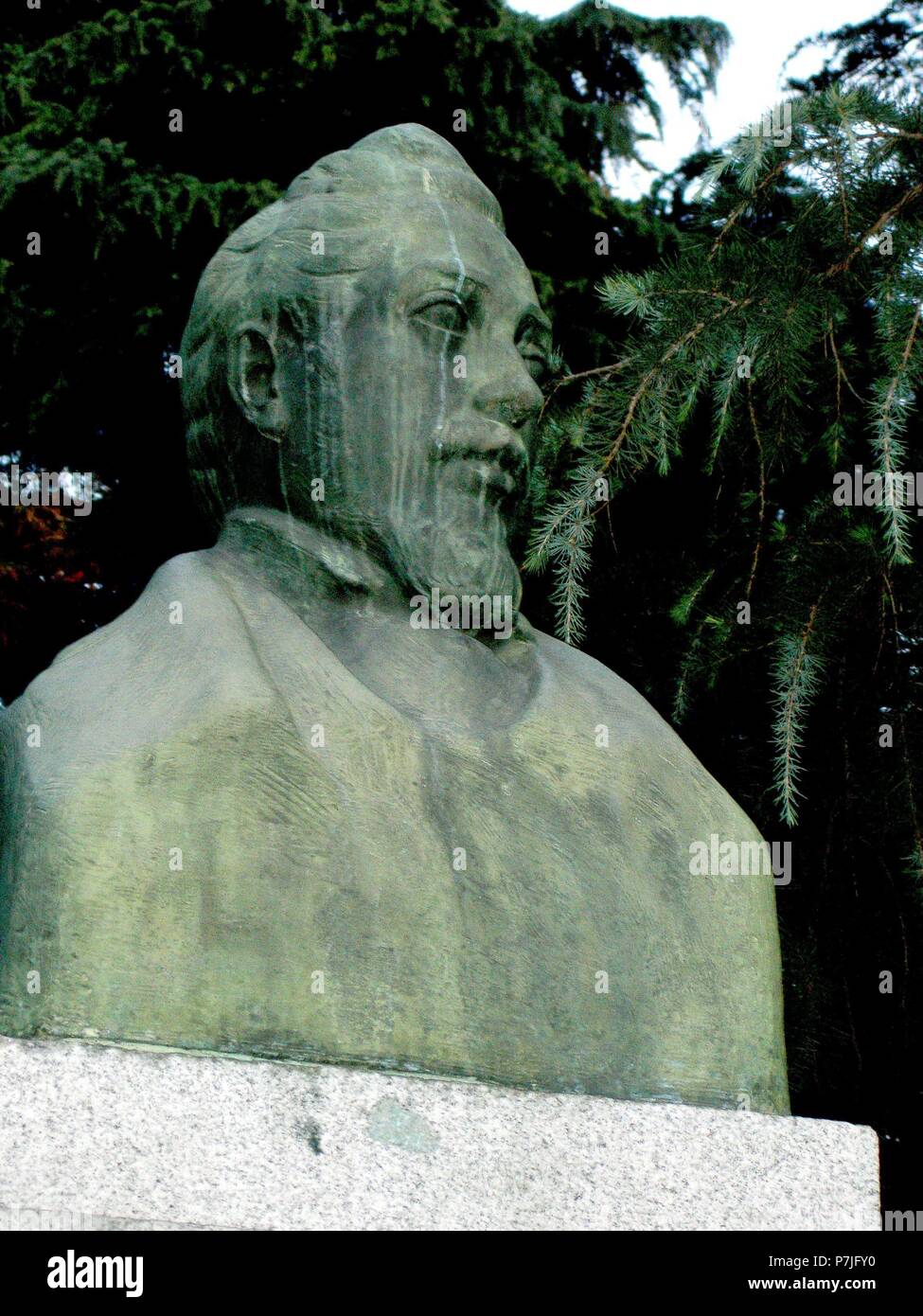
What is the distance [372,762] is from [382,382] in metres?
0.74

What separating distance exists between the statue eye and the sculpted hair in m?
0.13

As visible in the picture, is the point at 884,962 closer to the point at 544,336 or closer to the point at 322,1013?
the point at 544,336

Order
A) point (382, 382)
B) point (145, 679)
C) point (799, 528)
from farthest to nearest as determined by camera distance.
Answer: point (799, 528), point (382, 382), point (145, 679)

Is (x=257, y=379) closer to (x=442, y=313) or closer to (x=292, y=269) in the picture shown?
(x=292, y=269)

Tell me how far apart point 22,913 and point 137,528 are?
4.83 metres

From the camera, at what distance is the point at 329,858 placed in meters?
2.81

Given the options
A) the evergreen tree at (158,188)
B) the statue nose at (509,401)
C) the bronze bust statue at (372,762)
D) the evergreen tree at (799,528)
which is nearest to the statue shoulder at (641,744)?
the bronze bust statue at (372,762)

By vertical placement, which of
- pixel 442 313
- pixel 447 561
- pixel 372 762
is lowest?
pixel 372 762

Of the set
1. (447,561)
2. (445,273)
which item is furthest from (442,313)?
(447,561)

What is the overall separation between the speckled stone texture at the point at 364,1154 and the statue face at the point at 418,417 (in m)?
1.03

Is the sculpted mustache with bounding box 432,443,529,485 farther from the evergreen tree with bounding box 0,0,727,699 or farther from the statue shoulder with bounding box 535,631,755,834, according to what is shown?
the evergreen tree with bounding box 0,0,727,699

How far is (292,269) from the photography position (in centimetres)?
335

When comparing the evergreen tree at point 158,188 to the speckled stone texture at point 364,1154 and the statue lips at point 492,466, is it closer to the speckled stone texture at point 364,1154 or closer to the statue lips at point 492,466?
the statue lips at point 492,466

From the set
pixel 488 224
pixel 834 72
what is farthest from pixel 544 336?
pixel 834 72
